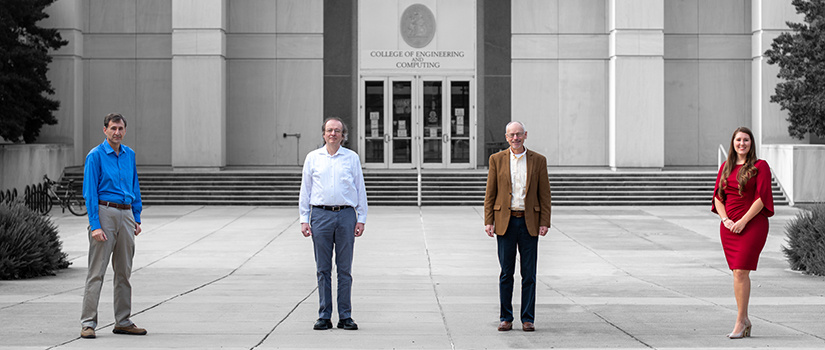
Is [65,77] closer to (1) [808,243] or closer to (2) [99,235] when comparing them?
(1) [808,243]

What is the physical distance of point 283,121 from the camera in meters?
34.1

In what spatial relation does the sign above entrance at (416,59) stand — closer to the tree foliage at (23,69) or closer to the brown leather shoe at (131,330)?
the tree foliage at (23,69)

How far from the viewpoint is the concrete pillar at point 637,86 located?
3134cm

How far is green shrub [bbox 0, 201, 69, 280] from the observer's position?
12.2 m

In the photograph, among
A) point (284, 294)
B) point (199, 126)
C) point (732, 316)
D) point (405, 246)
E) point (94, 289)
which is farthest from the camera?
point (199, 126)

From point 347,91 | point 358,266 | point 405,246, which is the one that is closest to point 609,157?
point 347,91

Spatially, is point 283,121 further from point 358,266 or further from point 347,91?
point 358,266

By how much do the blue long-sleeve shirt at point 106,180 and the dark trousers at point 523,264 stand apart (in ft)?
10.5

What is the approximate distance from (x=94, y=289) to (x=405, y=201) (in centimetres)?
1901

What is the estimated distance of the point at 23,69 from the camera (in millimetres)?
27203

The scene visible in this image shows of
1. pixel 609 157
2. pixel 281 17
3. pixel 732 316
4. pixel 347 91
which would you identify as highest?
pixel 281 17

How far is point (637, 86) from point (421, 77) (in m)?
7.52

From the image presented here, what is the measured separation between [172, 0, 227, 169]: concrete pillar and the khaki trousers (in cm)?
2326

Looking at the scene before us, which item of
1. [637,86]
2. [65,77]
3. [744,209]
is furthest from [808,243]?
[65,77]
